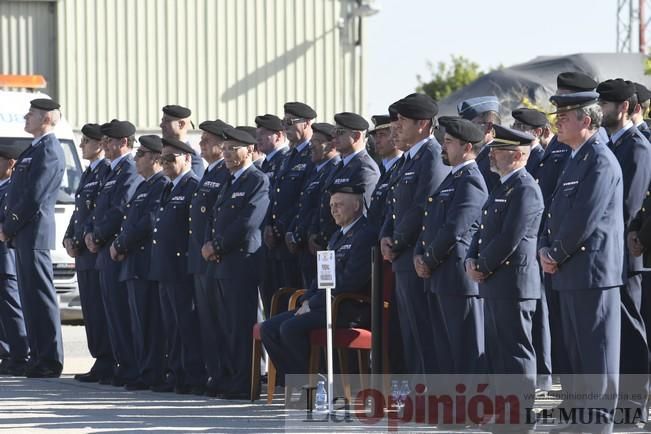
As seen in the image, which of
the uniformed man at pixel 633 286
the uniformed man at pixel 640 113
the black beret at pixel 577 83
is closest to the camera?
the uniformed man at pixel 633 286

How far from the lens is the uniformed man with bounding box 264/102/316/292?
12.3 m

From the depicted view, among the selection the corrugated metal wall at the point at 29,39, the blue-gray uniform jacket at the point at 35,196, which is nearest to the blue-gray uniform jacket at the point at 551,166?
the blue-gray uniform jacket at the point at 35,196

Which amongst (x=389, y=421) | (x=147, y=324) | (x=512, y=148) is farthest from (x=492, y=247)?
(x=147, y=324)

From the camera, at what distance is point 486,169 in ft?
36.8

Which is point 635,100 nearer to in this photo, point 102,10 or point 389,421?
point 389,421

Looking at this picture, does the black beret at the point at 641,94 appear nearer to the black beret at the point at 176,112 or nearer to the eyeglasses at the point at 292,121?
the eyeglasses at the point at 292,121

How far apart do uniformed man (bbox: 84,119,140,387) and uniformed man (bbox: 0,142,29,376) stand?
53.8 inches

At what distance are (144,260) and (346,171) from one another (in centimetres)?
195

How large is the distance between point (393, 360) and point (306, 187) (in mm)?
2045

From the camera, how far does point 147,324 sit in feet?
41.8

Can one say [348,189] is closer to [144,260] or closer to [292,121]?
[292,121]

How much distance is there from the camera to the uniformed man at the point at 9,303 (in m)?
14.1

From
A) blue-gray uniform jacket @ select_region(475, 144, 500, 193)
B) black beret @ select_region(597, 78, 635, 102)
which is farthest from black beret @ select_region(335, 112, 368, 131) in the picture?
black beret @ select_region(597, 78, 635, 102)

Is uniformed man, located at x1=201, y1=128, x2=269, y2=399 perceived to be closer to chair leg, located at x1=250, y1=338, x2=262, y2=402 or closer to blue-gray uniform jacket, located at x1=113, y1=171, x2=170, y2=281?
chair leg, located at x1=250, y1=338, x2=262, y2=402
